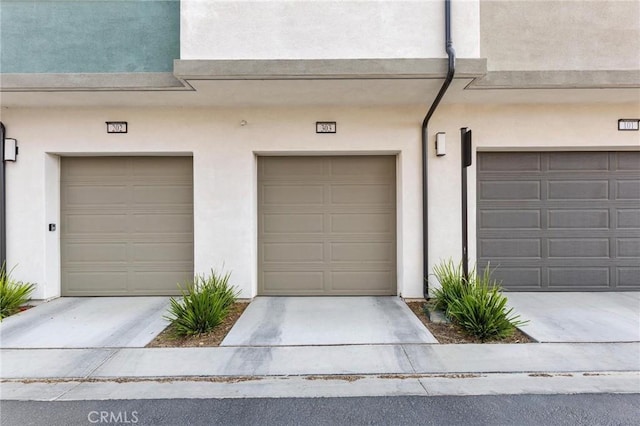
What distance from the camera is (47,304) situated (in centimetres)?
504

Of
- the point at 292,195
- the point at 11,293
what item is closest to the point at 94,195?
Result: the point at 11,293

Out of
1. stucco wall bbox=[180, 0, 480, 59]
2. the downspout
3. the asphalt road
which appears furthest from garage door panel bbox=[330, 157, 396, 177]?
the downspout

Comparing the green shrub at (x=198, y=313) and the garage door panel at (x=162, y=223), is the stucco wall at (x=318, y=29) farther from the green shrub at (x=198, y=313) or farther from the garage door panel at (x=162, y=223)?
the green shrub at (x=198, y=313)

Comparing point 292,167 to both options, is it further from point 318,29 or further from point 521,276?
point 521,276

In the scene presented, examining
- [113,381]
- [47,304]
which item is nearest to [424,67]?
[113,381]

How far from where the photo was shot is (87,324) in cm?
423

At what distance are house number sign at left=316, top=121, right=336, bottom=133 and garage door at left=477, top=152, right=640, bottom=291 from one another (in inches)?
99.2

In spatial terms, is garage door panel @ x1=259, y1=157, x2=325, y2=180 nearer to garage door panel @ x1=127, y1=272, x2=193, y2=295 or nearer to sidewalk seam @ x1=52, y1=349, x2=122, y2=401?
garage door panel @ x1=127, y1=272, x2=193, y2=295

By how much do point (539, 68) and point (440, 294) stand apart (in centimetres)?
357

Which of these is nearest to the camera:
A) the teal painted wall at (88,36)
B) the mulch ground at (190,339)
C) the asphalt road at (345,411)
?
the asphalt road at (345,411)

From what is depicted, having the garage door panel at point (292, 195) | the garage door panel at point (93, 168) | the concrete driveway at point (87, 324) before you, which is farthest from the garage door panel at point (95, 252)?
the garage door panel at point (292, 195)

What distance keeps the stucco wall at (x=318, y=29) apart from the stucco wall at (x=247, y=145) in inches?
41.2

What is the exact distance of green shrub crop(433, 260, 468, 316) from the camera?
14.2 feet

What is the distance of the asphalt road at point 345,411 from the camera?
95.1 inches
